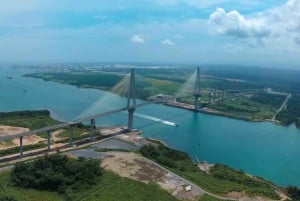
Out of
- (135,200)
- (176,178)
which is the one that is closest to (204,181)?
(176,178)

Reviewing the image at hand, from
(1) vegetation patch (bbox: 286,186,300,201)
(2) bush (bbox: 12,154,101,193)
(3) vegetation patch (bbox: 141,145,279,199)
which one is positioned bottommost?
(1) vegetation patch (bbox: 286,186,300,201)

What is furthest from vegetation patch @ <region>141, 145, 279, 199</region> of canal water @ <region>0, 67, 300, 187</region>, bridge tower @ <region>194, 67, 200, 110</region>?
bridge tower @ <region>194, 67, 200, 110</region>

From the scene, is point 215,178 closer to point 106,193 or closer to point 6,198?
point 106,193

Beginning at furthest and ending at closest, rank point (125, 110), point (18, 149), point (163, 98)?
point (163, 98) < point (125, 110) < point (18, 149)

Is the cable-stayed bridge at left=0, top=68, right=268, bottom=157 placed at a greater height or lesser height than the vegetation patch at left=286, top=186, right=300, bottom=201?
greater

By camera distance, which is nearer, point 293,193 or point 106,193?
point 106,193

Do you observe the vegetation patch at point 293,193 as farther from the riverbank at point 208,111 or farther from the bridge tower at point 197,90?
the bridge tower at point 197,90

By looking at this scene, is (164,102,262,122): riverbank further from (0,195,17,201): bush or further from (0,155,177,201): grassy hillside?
(0,195,17,201): bush

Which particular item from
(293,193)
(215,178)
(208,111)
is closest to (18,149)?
(215,178)
